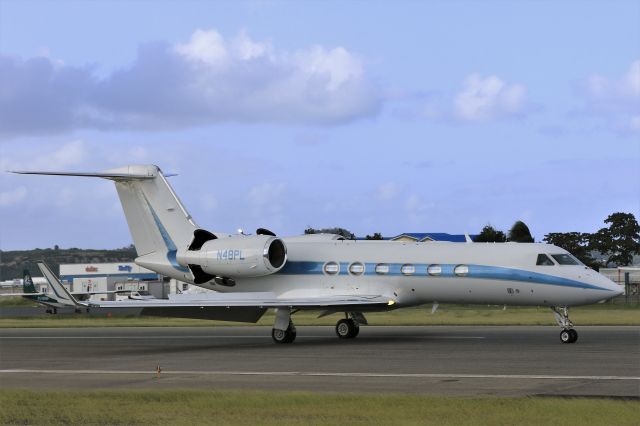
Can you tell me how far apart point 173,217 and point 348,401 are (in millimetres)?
18402

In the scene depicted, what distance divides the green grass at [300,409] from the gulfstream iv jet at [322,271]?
1036 cm

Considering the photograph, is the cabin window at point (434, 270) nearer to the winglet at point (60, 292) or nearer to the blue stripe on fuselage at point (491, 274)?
the blue stripe on fuselage at point (491, 274)

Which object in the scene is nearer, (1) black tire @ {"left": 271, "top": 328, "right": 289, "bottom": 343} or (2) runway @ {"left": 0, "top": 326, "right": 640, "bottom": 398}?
(2) runway @ {"left": 0, "top": 326, "right": 640, "bottom": 398}

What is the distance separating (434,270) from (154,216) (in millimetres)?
10012

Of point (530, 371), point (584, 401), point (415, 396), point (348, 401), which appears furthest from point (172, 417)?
point (530, 371)

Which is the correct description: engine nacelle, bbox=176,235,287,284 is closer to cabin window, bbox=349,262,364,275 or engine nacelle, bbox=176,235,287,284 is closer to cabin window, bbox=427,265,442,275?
cabin window, bbox=349,262,364,275

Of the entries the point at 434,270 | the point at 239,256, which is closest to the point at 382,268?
the point at 434,270

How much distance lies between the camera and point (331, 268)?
30.6 m

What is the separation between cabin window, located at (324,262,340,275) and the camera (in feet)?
100

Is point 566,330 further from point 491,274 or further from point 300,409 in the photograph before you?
point 300,409

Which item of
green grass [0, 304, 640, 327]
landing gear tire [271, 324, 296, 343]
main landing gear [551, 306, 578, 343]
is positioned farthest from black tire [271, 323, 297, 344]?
green grass [0, 304, 640, 327]

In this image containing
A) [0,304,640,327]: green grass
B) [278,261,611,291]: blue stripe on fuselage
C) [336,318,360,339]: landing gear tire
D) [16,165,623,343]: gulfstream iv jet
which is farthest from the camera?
[0,304,640,327]: green grass

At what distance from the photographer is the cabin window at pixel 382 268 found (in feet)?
97.1

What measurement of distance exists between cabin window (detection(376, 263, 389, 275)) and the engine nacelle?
3.11 meters
